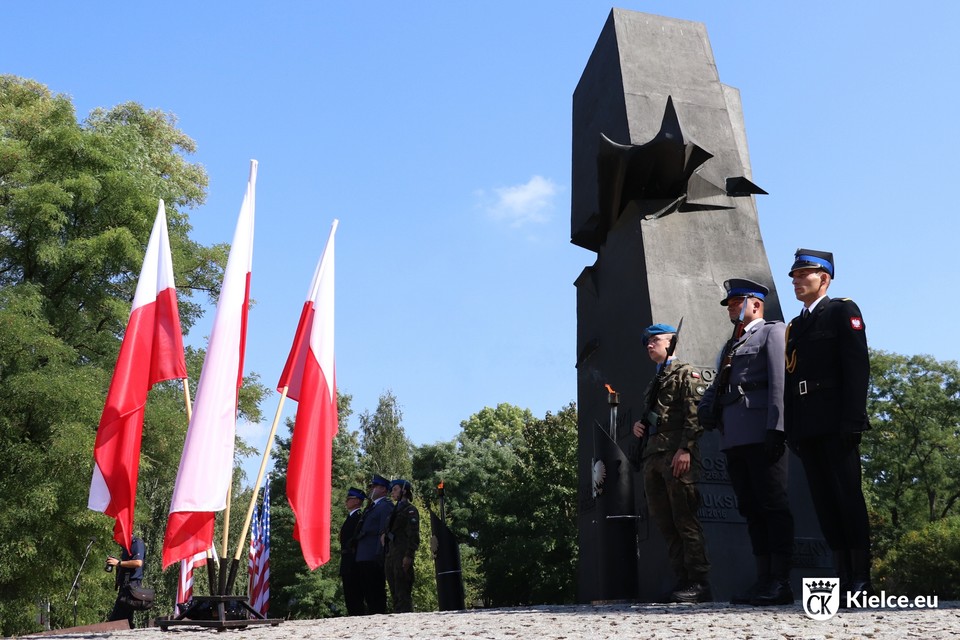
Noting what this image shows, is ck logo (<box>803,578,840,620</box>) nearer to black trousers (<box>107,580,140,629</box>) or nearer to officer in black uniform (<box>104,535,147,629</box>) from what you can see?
officer in black uniform (<box>104,535,147,629</box>)

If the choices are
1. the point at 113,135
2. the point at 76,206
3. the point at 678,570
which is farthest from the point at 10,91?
the point at 678,570

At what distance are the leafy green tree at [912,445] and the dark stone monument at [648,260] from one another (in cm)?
2896

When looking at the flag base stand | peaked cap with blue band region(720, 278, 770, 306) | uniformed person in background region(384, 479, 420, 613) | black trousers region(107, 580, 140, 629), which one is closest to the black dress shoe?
peaked cap with blue band region(720, 278, 770, 306)

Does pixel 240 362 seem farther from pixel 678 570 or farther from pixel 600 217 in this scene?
pixel 600 217

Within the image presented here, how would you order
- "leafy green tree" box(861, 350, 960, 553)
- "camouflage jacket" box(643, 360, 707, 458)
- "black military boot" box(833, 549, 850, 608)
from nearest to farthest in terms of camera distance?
"black military boot" box(833, 549, 850, 608) < "camouflage jacket" box(643, 360, 707, 458) < "leafy green tree" box(861, 350, 960, 553)

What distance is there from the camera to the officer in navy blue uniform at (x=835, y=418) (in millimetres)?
5008

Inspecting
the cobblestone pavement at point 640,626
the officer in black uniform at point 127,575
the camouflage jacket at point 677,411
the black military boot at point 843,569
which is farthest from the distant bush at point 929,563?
the cobblestone pavement at point 640,626

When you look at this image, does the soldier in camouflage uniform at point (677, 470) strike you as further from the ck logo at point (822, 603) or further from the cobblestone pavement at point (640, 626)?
the ck logo at point (822, 603)

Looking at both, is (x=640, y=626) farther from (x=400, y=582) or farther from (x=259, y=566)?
(x=259, y=566)

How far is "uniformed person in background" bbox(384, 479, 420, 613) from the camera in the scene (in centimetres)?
1031

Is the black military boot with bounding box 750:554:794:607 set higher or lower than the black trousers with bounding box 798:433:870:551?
lower

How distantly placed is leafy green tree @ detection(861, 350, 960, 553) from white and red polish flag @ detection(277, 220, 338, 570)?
32.3 m

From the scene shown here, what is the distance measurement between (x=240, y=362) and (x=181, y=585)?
7.31 metres

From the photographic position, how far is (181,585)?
40.4ft
